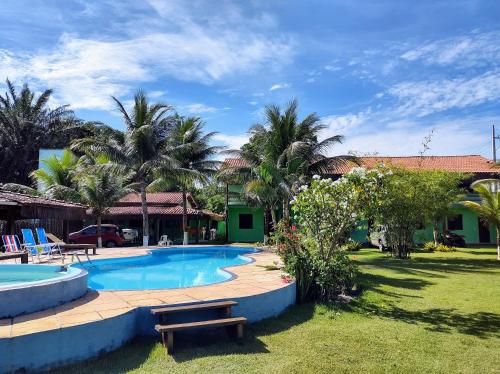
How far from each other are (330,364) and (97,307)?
348 centimetres

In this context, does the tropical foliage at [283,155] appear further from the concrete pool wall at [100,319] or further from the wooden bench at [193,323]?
the wooden bench at [193,323]

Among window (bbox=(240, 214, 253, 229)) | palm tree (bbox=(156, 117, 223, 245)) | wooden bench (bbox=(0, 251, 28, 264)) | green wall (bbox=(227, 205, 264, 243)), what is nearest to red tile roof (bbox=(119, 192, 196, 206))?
palm tree (bbox=(156, 117, 223, 245))

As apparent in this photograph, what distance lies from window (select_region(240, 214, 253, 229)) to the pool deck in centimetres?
1859

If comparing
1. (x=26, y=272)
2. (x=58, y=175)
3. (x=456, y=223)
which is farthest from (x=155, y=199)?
(x=26, y=272)

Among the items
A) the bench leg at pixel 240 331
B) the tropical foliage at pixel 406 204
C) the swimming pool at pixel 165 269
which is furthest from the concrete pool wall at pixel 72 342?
the tropical foliage at pixel 406 204

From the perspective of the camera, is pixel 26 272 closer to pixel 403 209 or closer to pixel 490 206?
pixel 403 209

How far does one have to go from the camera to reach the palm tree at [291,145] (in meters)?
20.8

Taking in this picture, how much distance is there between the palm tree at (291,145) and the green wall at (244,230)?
5.34 m

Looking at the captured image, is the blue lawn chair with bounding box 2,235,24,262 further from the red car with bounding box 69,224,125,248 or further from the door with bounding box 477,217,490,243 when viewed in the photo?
the door with bounding box 477,217,490,243

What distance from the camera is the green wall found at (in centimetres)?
2814

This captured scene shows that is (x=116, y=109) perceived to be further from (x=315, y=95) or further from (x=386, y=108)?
(x=386, y=108)

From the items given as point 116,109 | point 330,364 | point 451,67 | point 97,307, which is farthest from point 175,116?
point 330,364

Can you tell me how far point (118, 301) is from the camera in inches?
263

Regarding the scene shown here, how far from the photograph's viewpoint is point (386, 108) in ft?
59.5
